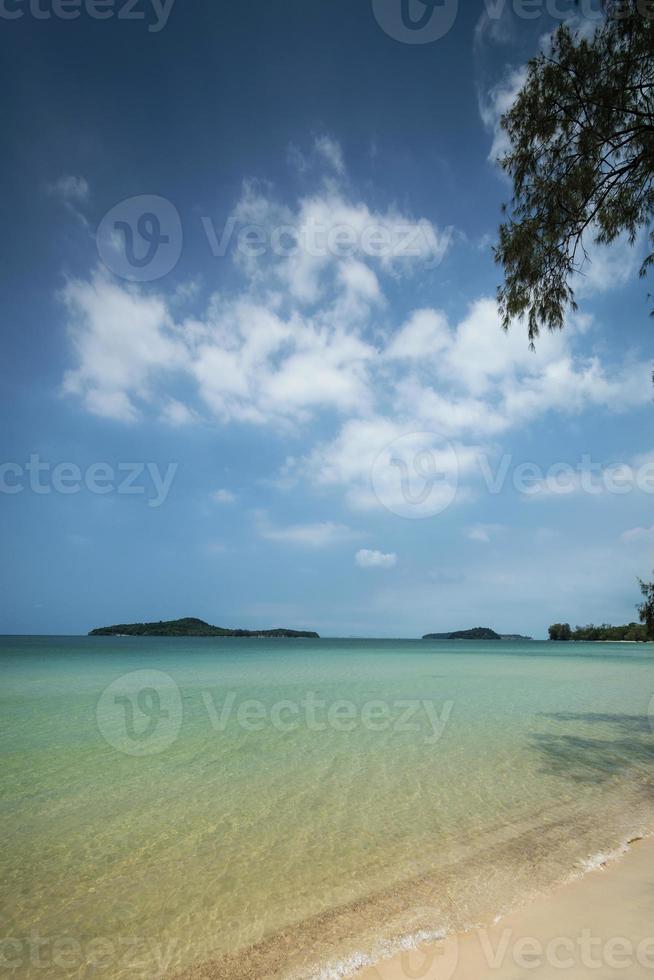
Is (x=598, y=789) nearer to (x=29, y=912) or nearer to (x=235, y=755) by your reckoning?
(x=235, y=755)

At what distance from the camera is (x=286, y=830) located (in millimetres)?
5914

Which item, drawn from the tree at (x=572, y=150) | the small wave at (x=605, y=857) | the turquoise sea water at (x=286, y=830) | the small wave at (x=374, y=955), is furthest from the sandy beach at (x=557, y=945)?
the tree at (x=572, y=150)

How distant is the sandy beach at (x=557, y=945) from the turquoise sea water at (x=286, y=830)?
0.84 ft

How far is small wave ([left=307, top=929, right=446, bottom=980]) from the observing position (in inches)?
131

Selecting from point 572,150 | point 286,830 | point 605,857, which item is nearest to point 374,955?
point 286,830

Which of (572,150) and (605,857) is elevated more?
(572,150)

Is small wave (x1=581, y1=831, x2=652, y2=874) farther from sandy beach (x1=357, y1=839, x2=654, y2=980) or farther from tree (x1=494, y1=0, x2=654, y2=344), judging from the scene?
tree (x1=494, y1=0, x2=654, y2=344)

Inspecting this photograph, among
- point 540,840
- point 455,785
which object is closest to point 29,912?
point 540,840

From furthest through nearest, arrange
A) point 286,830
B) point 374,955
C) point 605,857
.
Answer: point 286,830 → point 605,857 → point 374,955

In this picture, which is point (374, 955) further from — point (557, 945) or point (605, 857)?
point (605, 857)

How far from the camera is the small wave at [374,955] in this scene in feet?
10.9

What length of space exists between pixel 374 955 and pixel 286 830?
8.89ft

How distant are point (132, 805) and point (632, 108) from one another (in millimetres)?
12964

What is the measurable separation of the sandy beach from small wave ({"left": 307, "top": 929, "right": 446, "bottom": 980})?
0.24ft
